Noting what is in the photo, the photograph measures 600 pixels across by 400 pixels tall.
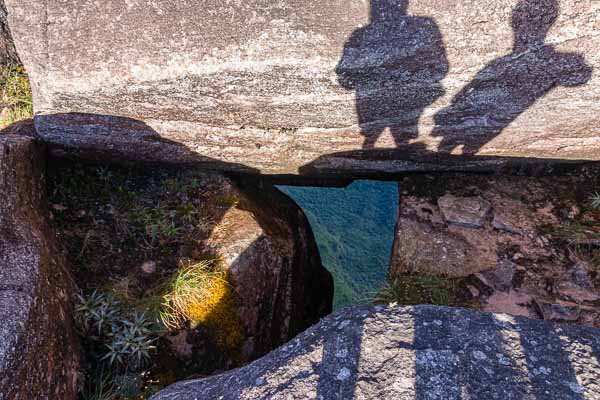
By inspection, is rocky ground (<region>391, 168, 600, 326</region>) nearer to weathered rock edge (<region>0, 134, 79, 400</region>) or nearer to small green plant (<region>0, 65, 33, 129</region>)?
weathered rock edge (<region>0, 134, 79, 400</region>)

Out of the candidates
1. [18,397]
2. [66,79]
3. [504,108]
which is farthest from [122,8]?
[504,108]

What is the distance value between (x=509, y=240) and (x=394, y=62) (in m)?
1.99

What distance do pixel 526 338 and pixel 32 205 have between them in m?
3.56

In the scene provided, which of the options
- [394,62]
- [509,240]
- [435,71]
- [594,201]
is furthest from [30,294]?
[594,201]

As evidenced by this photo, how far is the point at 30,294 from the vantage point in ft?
9.18

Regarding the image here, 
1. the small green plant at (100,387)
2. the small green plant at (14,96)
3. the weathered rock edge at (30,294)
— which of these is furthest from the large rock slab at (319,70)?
the small green plant at (100,387)

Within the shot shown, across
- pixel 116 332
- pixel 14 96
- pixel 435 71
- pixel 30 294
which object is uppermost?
pixel 14 96

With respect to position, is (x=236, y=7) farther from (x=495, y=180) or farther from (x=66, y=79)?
(x=495, y=180)

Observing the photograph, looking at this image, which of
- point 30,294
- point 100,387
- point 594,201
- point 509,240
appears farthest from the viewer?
point 594,201

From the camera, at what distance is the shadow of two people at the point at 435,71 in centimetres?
→ 267

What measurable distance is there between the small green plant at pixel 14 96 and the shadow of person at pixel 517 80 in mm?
3835

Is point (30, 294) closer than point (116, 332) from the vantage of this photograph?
Yes

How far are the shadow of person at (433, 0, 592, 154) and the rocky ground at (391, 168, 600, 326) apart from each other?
837mm

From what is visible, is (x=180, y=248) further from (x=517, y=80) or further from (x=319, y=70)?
(x=517, y=80)
